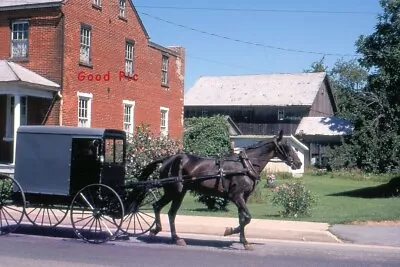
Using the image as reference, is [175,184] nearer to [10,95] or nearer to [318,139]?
[10,95]

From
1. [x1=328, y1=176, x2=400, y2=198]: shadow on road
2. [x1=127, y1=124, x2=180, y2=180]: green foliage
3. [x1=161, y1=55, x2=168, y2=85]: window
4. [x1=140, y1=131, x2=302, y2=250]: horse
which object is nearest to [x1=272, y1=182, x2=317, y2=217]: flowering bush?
[x1=140, y1=131, x2=302, y2=250]: horse

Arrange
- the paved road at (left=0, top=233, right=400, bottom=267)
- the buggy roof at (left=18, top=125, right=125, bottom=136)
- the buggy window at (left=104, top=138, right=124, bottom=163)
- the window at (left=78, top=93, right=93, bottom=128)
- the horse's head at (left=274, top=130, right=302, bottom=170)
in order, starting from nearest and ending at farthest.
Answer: the paved road at (left=0, top=233, right=400, bottom=267) < the horse's head at (left=274, top=130, right=302, bottom=170) < the buggy roof at (left=18, top=125, right=125, bottom=136) < the buggy window at (left=104, top=138, right=124, bottom=163) < the window at (left=78, top=93, right=93, bottom=128)

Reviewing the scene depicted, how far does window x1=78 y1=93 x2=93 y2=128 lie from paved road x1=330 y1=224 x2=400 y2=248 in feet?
48.9

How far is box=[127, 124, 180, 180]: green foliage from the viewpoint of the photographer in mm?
19141

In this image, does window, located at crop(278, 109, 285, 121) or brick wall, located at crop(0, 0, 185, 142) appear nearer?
brick wall, located at crop(0, 0, 185, 142)

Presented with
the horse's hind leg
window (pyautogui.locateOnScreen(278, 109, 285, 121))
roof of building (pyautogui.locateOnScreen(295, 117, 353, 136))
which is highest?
window (pyautogui.locateOnScreen(278, 109, 285, 121))

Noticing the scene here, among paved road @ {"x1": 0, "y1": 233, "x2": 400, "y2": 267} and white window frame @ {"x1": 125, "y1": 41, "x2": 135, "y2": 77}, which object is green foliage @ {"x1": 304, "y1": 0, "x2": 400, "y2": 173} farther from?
paved road @ {"x1": 0, "y1": 233, "x2": 400, "y2": 267}

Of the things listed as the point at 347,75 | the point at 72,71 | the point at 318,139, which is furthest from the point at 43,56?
the point at 347,75

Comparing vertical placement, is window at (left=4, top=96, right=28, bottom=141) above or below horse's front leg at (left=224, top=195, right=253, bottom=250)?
above

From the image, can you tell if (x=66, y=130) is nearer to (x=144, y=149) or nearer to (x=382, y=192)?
(x=144, y=149)

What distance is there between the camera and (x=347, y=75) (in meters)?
94.1

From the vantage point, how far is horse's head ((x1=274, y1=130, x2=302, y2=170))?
11.1 meters

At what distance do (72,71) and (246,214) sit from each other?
52.9 feet

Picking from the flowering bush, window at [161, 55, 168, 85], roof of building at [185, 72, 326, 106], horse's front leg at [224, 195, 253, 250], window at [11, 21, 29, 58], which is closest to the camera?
horse's front leg at [224, 195, 253, 250]
